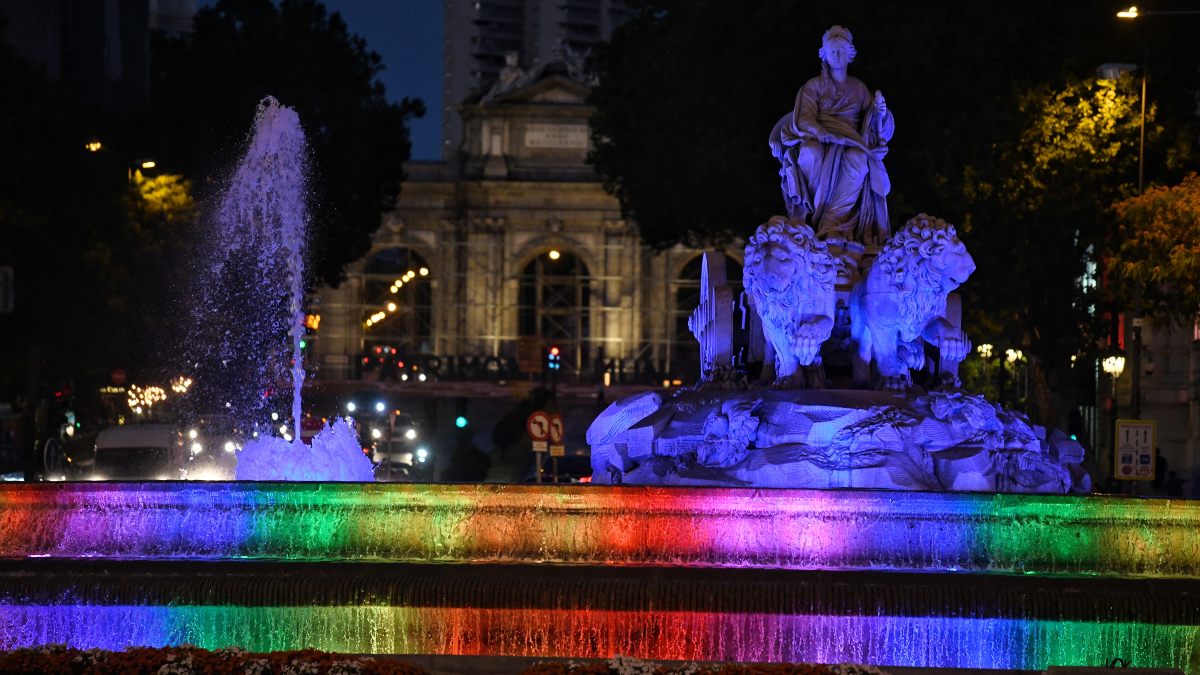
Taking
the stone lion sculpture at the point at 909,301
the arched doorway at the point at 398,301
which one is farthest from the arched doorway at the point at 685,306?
the stone lion sculpture at the point at 909,301

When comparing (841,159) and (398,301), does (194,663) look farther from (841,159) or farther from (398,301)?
(398,301)

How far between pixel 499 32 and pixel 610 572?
11102cm

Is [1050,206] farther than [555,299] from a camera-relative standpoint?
No

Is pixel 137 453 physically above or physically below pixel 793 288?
below

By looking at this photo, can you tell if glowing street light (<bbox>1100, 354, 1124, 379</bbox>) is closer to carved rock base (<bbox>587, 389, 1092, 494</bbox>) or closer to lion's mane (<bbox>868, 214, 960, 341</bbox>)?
carved rock base (<bbox>587, 389, 1092, 494</bbox>)

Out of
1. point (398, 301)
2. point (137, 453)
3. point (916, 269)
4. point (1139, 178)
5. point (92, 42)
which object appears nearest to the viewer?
point (916, 269)

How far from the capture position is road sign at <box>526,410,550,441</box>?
3066 centimetres

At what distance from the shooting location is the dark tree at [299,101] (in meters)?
53.7

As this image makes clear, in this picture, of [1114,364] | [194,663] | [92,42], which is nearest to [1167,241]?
[1114,364]

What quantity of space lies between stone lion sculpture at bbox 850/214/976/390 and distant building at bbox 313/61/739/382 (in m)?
68.5

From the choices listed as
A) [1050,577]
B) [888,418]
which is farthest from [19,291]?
[1050,577]

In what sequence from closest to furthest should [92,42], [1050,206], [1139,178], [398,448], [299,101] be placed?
[1139,178] < [1050,206] < [398,448] < [92,42] < [299,101]

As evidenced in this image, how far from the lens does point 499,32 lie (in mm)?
123875

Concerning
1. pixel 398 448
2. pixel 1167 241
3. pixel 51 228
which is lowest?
pixel 398 448
